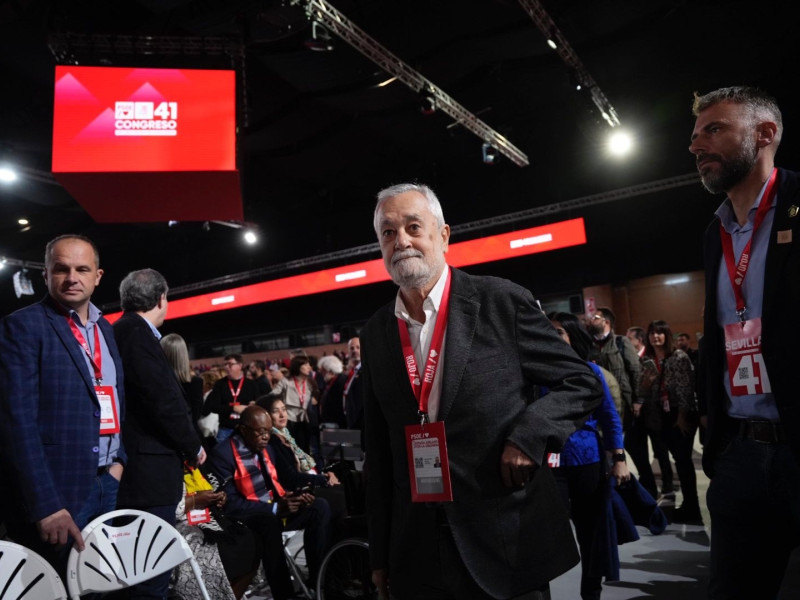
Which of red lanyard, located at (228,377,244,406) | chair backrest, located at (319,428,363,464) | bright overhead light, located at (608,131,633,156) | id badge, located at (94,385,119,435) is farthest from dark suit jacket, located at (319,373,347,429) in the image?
bright overhead light, located at (608,131,633,156)

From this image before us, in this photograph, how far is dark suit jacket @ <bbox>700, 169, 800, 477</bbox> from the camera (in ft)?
4.07

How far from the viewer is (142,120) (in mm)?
5219

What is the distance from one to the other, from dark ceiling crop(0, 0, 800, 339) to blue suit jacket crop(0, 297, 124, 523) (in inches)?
142

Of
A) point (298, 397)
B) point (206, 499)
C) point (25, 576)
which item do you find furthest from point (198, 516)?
point (298, 397)

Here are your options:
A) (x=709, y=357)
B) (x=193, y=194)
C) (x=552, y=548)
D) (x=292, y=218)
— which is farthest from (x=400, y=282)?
(x=292, y=218)

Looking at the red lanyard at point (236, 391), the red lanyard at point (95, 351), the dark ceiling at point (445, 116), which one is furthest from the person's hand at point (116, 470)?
the red lanyard at point (236, 391)

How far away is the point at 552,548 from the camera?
123cm

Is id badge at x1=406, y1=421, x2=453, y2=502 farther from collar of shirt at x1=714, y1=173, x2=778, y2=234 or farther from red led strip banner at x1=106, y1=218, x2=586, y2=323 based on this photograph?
red led strip banner at x1=106, y1=218, x2=586, y2=323

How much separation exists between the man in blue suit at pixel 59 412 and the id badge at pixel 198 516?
750mm

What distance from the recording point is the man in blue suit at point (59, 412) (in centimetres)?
182

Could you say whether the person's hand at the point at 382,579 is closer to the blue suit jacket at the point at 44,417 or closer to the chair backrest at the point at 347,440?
the blue suit jacket at the point at 44,417

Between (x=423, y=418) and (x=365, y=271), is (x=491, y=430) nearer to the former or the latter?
(x=423, y=418)

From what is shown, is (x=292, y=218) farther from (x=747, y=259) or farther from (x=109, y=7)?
(x=747, y=259)

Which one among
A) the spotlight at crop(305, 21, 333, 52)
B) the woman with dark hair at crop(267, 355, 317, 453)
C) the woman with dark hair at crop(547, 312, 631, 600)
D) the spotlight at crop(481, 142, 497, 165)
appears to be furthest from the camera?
the spotlight at crop(481, 142, 497, 165)
